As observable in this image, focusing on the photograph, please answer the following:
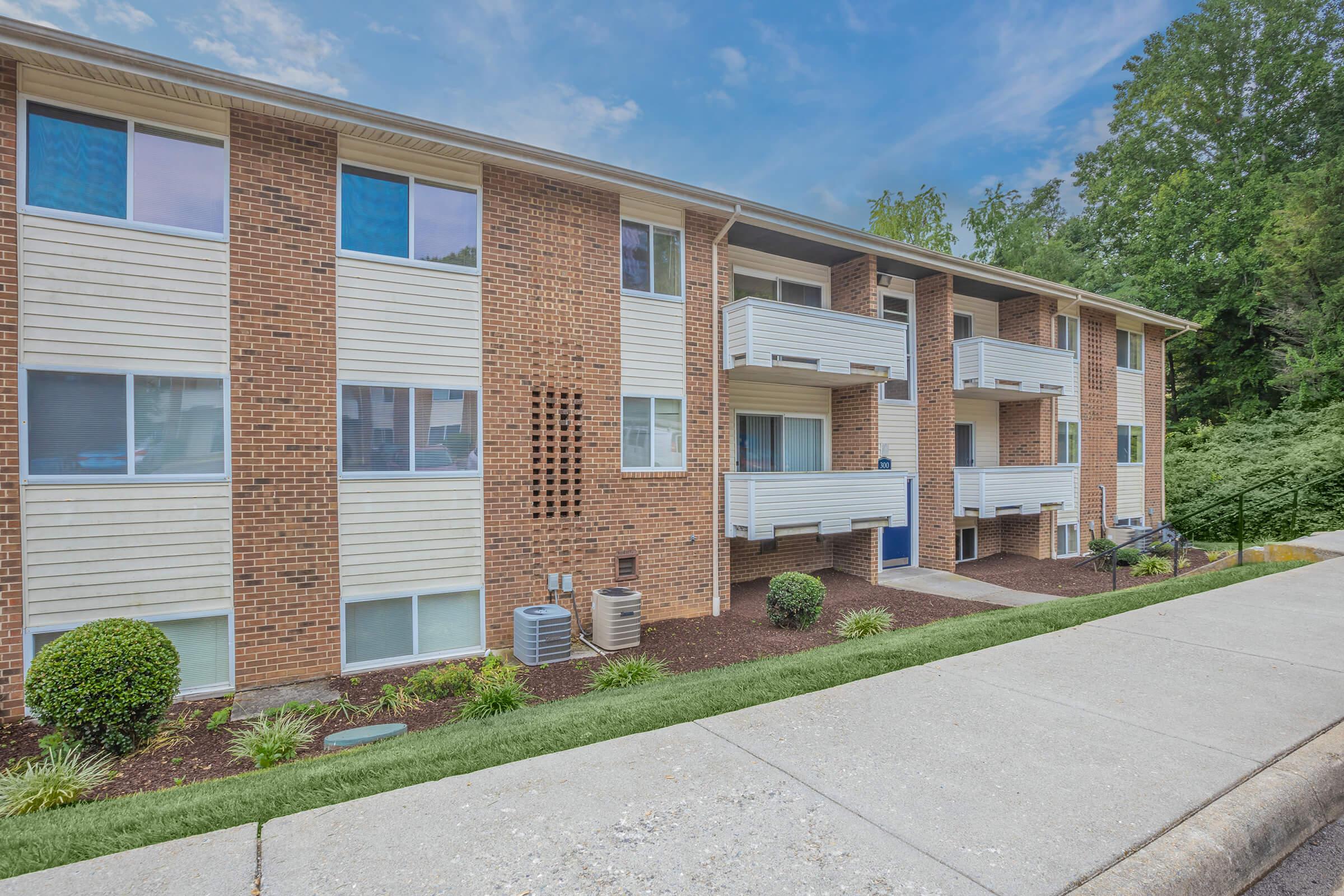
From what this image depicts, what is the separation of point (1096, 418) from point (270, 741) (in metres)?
20.2

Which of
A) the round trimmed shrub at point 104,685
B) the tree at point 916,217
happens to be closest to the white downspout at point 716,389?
the round trimmed shrub at point 104,685

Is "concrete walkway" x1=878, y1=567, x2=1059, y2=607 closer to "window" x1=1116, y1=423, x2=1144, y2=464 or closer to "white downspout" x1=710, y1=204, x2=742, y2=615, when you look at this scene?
"white downspout" x1=710, y1=204, x2=742, y2=615

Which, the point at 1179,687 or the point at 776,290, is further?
the point at 776,290

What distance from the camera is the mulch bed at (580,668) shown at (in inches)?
209

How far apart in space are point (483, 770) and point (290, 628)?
5184 millimetres

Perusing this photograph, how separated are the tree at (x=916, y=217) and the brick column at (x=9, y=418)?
26.0m

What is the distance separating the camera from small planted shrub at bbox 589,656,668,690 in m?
6.86

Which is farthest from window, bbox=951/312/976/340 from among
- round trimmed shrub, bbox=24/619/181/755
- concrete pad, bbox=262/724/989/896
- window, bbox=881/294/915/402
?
round trimmed shrub, bbox=24/619/181/755

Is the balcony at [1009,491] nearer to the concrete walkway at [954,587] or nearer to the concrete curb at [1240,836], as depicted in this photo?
the concrete walkway at [954,587]

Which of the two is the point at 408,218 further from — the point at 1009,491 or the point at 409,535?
the point at 1009,491

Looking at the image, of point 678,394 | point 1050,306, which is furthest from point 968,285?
point 678,394

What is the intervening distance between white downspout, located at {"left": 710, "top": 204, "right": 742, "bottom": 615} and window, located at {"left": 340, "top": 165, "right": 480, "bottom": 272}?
4029mm

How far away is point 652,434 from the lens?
9969 millimetres

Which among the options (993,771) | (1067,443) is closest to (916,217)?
(1067,443)
